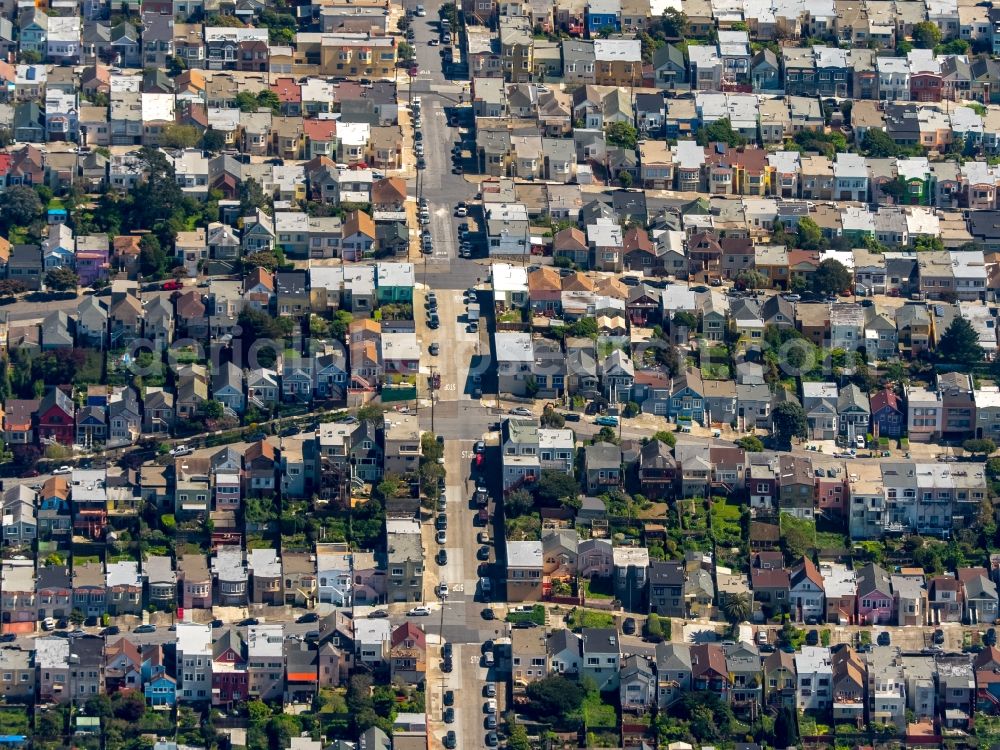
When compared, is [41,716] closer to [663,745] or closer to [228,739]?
[228,739]

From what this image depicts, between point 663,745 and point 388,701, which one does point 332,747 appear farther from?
point 663,745

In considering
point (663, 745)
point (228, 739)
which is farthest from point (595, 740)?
point (228, 739)

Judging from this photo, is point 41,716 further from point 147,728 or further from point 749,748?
point 749,748

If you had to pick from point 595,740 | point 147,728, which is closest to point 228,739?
point 147,728

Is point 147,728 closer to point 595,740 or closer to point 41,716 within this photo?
point 41,716

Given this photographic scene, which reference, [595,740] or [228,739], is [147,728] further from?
[595,740]

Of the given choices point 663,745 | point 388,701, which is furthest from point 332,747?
point 663,745
